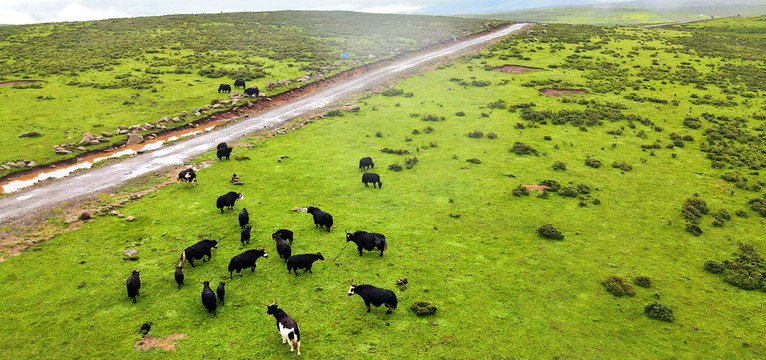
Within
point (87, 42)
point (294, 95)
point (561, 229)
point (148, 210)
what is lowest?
point (561, 229)

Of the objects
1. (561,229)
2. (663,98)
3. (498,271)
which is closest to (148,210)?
(498,271)

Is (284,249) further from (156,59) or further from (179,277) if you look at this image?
(156,59)

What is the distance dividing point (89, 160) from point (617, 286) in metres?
41.8

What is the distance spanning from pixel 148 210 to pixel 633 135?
47677 mm

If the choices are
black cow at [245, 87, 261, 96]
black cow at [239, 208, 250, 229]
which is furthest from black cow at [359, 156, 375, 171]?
black cow at [245, 87, 261, 96]

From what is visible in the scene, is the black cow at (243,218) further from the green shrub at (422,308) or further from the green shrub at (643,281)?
the green shrub at (643,281)

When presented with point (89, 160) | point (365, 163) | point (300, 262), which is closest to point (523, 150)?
point (365, 163)

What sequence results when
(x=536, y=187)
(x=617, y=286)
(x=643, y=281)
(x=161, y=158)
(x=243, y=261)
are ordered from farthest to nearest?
(x=161, y=158), (x=536, y=187), (x=643, y=281), (x=617, y=286), (x=243, y=261)

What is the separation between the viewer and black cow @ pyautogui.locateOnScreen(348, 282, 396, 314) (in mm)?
14141

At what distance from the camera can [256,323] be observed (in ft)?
44.8

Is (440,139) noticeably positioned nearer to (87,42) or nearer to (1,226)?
(1,226)

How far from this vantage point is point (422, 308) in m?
14.6

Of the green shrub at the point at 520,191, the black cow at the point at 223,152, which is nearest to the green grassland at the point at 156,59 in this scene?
the black cow at the point at 223,152

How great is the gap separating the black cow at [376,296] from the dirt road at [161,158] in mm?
23364
